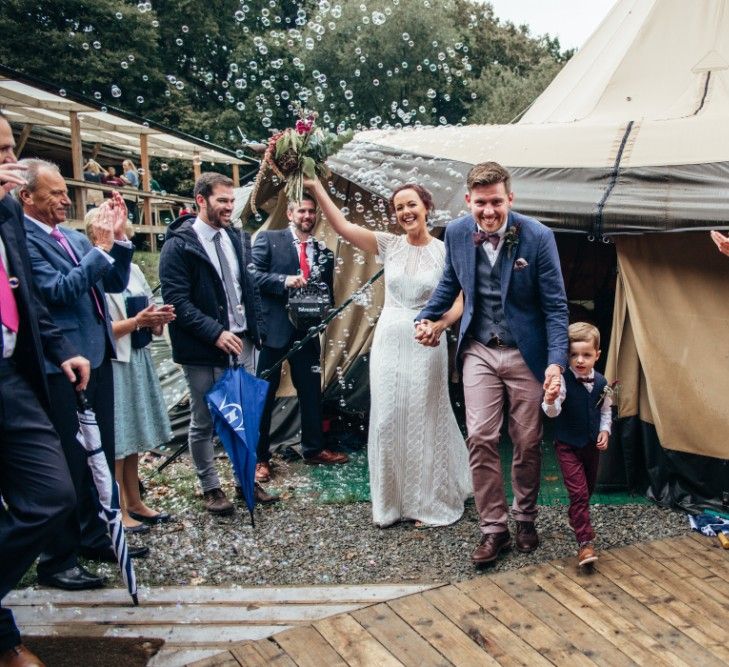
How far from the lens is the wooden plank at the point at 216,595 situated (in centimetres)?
329

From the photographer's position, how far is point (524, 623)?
305 cm

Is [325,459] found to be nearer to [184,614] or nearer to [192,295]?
[192,295]

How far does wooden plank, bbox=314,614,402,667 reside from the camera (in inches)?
109

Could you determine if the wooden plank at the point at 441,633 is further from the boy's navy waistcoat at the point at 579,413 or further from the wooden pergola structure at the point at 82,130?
the wooden pergola structure at the point at 82,130

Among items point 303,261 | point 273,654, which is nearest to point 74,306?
point 273,654

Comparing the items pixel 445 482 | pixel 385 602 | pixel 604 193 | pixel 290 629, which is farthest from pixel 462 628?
pixel 604 193

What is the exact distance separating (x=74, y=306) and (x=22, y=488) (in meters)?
1.08

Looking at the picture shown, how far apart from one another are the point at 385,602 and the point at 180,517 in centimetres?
165

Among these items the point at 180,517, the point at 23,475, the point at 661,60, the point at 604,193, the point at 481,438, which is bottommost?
the point at 180,517

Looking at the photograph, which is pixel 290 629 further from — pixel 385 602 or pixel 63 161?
pixel 63 161

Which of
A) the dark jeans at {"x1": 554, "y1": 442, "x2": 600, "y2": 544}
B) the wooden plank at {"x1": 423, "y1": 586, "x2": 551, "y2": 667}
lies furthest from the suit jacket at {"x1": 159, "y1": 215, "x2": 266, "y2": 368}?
the dark jeans at {"x1": 554, "y1": 442, "x2": 600, "y2": 544}

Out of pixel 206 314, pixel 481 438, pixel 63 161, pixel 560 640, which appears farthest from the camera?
pixel 63 161

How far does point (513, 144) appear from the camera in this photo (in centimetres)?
509

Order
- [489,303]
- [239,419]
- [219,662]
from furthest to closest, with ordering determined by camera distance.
→ [239,419] < [489,303] < [219,662]
